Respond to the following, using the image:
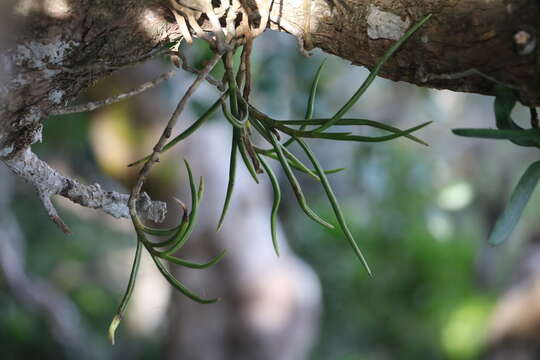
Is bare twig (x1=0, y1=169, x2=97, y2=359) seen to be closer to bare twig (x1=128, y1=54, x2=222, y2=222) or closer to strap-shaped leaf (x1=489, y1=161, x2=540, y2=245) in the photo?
bare twig (x1=128, y1=54, x2=222, y2=222)

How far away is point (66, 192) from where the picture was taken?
1.31 ft

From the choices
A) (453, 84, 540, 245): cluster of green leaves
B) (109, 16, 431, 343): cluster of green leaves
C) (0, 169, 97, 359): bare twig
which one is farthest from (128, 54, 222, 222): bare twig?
(0, 169, 97, 359): bare twig

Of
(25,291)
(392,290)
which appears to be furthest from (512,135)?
(392,290)

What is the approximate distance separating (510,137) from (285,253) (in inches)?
64.8

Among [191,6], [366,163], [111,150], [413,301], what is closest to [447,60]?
[191,6]

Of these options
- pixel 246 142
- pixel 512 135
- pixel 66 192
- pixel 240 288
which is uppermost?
pixel 512 135

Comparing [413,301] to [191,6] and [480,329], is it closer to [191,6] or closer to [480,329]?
[480,329]

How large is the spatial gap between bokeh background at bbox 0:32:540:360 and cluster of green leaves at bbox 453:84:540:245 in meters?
0.64

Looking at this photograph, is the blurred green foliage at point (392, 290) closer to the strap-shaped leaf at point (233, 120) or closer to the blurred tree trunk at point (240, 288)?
the blurred tree trunk at point (240, 288)

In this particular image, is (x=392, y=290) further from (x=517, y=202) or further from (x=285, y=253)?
(x=517, y=202)

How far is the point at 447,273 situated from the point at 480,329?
0.48m

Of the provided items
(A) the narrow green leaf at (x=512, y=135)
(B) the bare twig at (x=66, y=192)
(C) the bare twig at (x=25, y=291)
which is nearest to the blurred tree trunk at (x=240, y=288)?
(C) the bare twig at (x=25, y=291)

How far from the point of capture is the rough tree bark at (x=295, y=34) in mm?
294

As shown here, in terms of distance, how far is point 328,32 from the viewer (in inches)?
14.0
